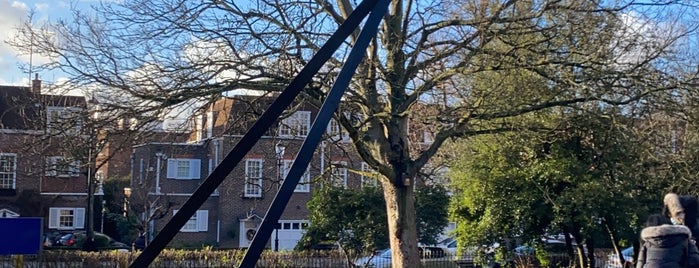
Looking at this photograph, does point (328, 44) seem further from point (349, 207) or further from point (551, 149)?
point (349, 207)

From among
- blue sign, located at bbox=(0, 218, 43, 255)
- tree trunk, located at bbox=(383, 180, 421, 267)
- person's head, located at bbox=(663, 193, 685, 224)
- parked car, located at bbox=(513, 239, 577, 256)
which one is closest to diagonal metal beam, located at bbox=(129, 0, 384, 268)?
person's head, located at bbox=(663, 193, 685, 224)

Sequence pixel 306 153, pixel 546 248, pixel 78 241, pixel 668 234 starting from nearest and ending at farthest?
1. pixel 306 153
2. pixel 668 234
3. pixel 546 248
4. pixel 78 241

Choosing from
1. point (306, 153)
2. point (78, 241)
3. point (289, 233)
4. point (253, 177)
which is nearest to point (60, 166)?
point (253, 177)

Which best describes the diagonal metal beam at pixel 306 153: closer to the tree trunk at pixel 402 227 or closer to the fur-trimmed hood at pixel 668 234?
the fur-trimmed hood at pixel 668 234

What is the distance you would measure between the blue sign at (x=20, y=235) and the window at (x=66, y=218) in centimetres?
3296

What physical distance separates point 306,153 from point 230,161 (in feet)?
1.85

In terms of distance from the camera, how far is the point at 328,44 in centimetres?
577

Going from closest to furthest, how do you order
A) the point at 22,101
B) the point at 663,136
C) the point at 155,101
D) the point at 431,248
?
the point at 155,101 → the point at 22,101 → the point at 663,136 → the point at 431,248

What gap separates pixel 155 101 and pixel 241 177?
4.48 m

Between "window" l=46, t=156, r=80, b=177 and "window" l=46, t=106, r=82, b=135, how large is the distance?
1.63ft

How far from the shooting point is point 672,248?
7.18 m

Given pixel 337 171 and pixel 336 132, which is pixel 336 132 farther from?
pixel 337 171

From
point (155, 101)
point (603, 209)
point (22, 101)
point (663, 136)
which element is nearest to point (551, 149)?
point (603, 209)

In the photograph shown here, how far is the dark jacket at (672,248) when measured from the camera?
7.14m
